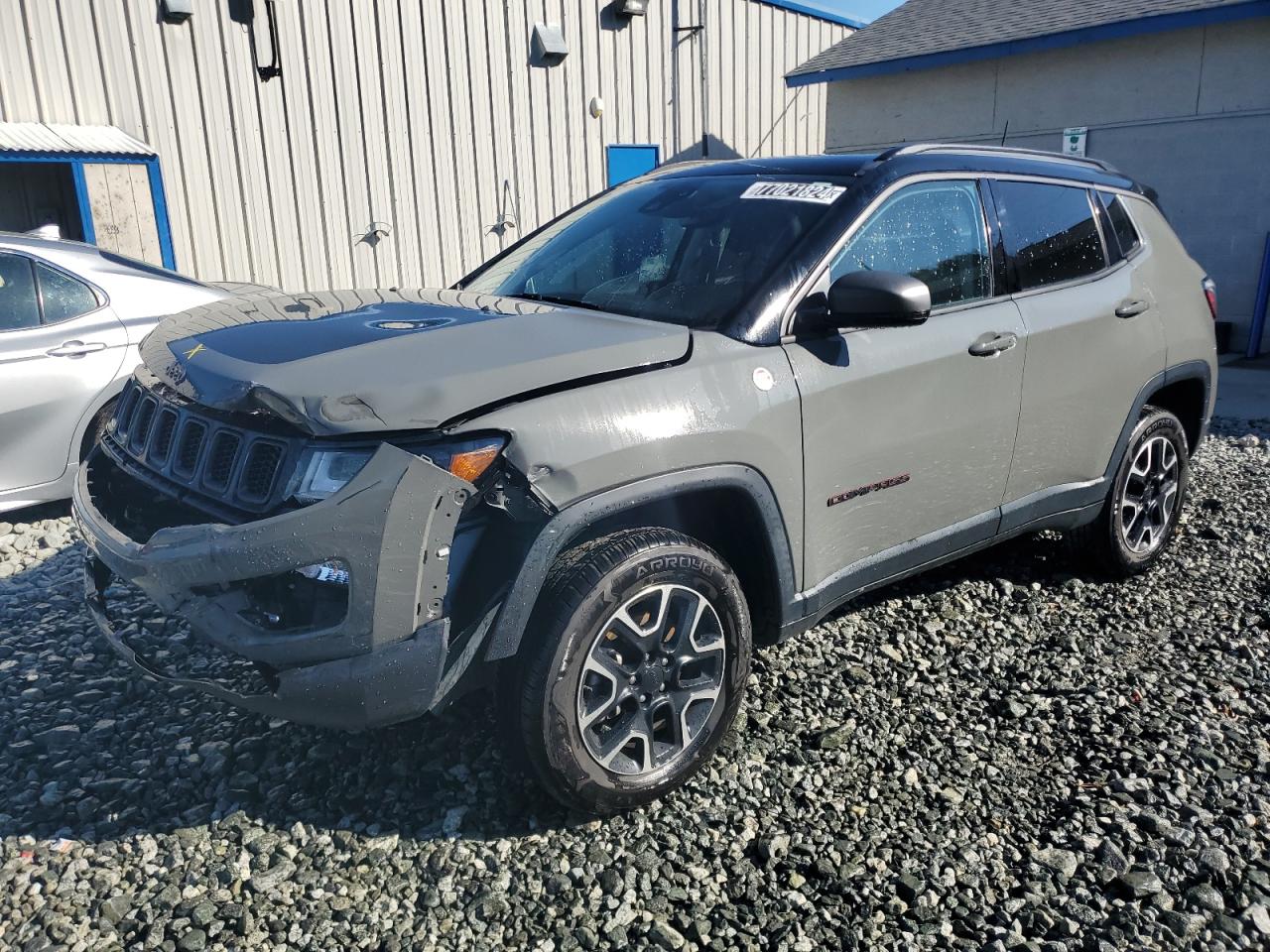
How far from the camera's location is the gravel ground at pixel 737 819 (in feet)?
7.84

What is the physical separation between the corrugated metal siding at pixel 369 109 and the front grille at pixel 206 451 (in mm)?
7575

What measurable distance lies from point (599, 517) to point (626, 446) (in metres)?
0.19

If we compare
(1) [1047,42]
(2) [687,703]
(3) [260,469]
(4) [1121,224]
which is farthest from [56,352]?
(1) [1047,42]

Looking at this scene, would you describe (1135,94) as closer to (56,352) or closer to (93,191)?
(93,191)

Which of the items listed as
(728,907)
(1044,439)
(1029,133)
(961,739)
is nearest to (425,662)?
(728,907)

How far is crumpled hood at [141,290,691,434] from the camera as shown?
231 centimetres

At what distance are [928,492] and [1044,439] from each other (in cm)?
74

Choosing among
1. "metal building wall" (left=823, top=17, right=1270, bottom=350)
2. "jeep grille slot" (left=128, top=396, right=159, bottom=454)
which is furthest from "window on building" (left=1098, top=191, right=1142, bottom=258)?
"metal building wall" (left=823, top=17, right=1270, bottom=350)

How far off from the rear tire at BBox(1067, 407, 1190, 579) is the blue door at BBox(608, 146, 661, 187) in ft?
30.1

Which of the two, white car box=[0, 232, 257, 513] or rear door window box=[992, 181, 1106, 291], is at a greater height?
rear door window box=[992, 181, 1106, 291]

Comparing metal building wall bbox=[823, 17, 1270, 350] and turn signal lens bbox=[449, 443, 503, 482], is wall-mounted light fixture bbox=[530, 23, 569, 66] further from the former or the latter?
turn signal lens bbox=[449, 443, 503, 482]

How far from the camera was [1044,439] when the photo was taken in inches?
147

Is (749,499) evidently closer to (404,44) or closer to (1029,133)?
(404,44)

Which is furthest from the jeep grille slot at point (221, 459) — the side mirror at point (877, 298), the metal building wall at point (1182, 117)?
the metal building wall at point (1182, 117)
